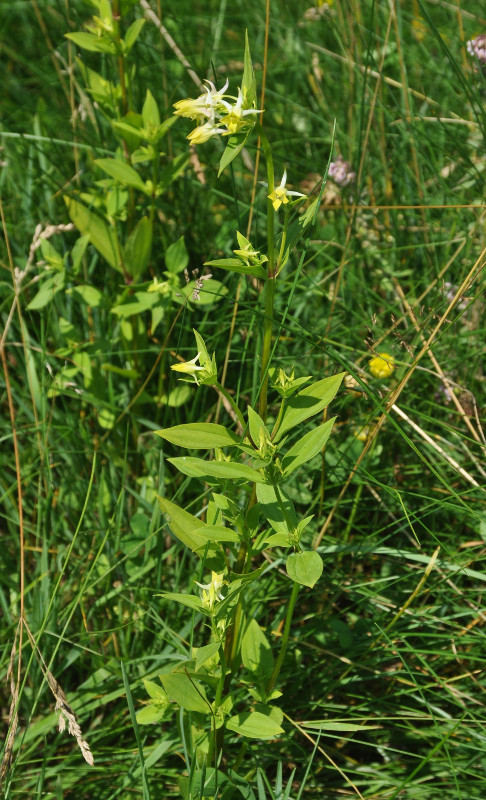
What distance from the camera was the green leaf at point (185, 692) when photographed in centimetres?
121

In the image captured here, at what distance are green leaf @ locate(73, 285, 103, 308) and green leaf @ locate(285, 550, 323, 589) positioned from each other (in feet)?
3.10

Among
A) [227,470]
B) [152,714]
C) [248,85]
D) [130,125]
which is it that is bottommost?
[152,714]

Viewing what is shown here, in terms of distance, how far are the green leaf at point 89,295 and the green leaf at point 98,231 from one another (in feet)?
0.27

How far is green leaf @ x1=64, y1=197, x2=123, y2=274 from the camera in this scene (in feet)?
6.24

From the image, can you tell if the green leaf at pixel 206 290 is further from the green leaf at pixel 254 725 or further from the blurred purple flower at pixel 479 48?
the blurred purple flower at pixel 479 48

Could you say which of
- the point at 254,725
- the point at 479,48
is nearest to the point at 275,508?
the point at 254,725

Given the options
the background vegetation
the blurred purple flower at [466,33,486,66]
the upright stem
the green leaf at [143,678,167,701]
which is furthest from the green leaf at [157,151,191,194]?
the green leaf at [143,678,167,701]

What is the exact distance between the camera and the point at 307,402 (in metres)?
1.19

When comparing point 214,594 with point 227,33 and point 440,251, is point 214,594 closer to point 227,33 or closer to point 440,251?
point 440,251

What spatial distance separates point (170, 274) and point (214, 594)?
892mm

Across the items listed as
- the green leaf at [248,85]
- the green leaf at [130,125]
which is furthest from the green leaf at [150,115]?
the green leaf at [248,85]

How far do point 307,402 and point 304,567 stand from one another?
248 millimetres

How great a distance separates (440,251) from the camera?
207cm

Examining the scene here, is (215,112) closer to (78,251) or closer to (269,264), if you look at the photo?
(269,264)
